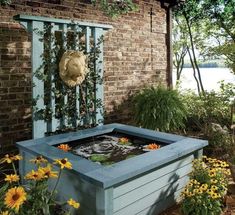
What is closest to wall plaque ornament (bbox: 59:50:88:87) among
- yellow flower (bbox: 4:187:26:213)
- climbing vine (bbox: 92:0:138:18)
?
climbing vine (bbox: 92:0:138:18)

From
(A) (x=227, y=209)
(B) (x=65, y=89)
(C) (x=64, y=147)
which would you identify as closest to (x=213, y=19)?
(B) (x=65, y=89)

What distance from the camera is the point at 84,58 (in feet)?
13.3

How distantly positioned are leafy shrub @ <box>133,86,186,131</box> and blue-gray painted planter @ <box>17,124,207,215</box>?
152cm

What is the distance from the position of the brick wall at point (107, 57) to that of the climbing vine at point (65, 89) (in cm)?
40

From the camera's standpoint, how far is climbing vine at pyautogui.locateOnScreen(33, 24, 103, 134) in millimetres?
3879

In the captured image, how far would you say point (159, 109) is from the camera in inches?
200

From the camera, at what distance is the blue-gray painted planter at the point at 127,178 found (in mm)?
2379

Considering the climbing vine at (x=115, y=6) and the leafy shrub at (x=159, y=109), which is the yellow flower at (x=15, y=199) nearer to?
the leafy shrub at (x=159, y=109)

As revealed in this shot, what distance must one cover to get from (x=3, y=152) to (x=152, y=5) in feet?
13.0

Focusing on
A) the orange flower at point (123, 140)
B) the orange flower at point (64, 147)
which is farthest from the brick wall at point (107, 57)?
the orange flower at point (123, 140)

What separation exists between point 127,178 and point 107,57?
3.10m

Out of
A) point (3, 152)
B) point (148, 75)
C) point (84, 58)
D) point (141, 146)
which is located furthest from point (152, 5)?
point (3, 152)

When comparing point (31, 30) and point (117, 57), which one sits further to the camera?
point (117, 57)

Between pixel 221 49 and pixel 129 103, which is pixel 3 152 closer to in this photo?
pixel 129 103
